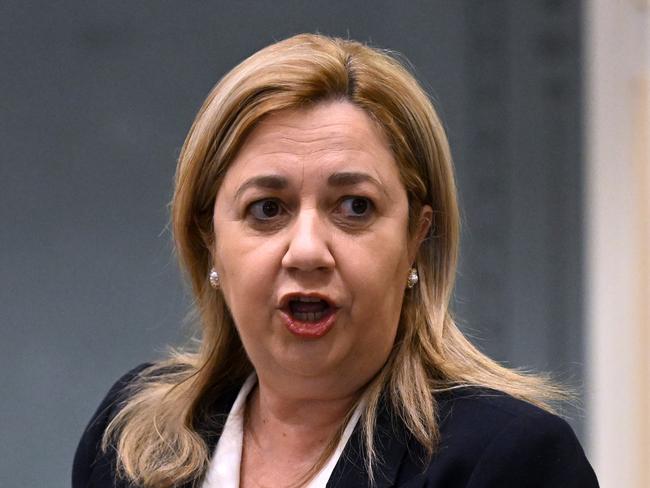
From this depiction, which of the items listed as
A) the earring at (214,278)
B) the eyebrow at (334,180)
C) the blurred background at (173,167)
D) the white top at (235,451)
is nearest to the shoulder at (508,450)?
the white top at (235,451)

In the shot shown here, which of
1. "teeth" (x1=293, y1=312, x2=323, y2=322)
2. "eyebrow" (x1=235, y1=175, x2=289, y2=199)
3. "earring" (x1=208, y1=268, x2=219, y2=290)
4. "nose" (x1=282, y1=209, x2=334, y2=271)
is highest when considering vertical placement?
"eyebrow" (x1=235, y1=175, x2=289, y2=199)

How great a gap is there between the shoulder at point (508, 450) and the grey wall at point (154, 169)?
2.07m

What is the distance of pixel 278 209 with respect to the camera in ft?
7.60

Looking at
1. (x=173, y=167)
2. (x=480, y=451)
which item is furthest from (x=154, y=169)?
(x=480, y=451)

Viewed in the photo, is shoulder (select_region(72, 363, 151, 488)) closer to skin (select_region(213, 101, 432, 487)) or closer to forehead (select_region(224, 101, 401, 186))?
skin (select_region(213, 101, 432, 487))

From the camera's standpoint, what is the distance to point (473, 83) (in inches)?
170

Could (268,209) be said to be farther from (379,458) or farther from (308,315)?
(379,458)

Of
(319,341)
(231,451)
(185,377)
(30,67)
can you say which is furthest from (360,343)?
(30,67)

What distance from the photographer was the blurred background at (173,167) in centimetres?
424

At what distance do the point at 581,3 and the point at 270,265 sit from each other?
7.48ft

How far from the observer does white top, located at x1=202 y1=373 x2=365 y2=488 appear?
7.67 feet

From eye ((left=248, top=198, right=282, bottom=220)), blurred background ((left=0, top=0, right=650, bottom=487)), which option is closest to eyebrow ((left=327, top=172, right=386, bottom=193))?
eye ((left=248, top=198, right=282, bottom=220))

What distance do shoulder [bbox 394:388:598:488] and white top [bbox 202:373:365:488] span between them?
20 cm

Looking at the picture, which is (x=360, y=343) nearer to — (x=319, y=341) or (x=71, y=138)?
(x=319, y=341)
